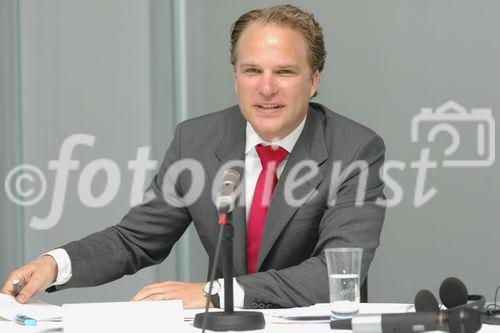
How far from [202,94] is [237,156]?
1.87m

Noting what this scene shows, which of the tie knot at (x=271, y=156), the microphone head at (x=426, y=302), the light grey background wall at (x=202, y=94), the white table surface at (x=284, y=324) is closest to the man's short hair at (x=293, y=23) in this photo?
the tie knot at (x=271, y=156)

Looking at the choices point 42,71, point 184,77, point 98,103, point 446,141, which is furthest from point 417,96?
point 42,71

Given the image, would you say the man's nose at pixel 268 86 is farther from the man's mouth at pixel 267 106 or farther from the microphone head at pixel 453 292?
the microphone head at pixel 453 292

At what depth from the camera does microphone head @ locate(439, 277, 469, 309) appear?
6.81 feet

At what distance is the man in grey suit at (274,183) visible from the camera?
2.75 meters

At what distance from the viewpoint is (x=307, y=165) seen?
9.32ft

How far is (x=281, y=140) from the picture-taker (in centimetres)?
291

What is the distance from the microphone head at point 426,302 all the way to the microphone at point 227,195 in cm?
45

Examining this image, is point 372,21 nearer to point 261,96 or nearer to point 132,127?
point 132,127

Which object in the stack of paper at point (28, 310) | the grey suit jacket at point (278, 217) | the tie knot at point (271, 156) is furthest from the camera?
the tie knot at point (271, 156)

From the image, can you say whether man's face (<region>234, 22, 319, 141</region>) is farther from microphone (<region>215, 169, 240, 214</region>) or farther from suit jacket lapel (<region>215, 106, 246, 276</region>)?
microphone (<region>215, 169, 240, 214</region>)

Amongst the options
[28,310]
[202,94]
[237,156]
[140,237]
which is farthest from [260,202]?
[202,94]

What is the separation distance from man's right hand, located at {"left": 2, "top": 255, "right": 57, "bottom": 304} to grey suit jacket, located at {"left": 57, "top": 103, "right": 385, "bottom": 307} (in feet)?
0.44

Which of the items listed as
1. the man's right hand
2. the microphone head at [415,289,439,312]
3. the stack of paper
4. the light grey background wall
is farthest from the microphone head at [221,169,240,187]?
the light grey background wall
